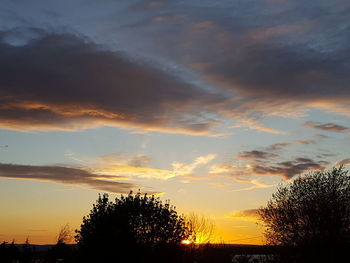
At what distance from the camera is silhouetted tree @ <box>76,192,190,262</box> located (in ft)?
112

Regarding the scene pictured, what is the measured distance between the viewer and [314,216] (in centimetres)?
4544

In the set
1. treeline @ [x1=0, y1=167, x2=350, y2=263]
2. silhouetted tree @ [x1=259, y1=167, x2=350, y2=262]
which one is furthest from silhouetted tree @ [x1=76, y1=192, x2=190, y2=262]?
silhouetted tree @ [x1=259, y1=167, x2=350, y2=262]

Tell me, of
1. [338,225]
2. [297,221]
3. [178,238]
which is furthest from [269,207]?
[178,238]

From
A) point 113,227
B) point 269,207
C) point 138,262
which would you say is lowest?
point 138,262

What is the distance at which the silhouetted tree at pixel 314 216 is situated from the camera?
43906 mm

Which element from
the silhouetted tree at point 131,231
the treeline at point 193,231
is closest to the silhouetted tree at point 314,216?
the treeline at point 193,231

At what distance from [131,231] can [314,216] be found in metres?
21.8

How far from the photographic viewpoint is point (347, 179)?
153 ft

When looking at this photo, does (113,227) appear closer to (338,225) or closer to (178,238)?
(178,238)

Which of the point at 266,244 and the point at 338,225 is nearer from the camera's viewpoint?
the point at 338,225

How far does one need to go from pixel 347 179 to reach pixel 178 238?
22.2 m

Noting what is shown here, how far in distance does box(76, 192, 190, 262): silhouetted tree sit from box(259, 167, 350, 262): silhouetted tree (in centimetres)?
1454

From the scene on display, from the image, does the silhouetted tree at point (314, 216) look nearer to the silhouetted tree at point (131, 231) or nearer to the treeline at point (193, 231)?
the treeline at point (193, 231)

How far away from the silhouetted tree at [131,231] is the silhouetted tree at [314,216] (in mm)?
14542
